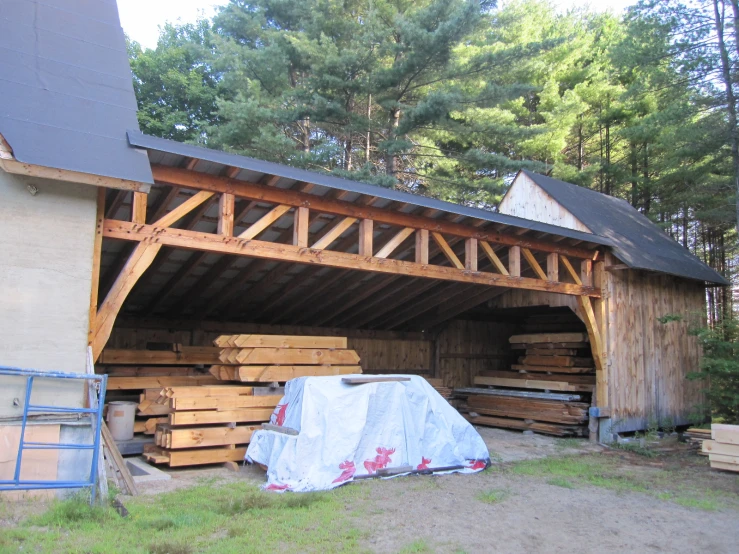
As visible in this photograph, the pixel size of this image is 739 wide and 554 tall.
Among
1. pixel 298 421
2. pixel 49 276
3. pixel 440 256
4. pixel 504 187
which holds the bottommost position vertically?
pixel 298 421

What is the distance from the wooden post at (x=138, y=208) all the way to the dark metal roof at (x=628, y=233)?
9016 millimetres

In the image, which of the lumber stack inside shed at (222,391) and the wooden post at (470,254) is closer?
the lumber stack inside shed at (222,391)

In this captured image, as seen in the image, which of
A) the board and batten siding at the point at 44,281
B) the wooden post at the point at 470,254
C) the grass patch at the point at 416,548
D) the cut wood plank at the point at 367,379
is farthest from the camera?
the wooden post at the point at 470,254

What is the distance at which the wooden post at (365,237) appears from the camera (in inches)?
357

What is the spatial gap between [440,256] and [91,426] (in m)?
7.78

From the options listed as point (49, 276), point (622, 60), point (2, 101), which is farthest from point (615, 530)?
point (622, 60)

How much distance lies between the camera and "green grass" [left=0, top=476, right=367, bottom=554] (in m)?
4.90

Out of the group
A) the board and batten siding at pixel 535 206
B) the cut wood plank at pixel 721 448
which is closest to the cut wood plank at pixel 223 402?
the cut wood plank at pixel 721 448

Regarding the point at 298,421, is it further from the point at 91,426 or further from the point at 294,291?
the point at 294,291

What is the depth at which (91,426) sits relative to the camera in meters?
6.43

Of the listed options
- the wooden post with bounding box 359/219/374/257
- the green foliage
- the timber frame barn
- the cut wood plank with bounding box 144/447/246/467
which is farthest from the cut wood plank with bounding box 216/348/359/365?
the green foliage

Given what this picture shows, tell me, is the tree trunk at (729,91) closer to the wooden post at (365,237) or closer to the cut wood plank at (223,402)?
the wooden post at (365,237)

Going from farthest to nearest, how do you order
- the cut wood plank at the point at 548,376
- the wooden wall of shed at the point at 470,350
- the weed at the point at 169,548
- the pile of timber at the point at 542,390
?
the wooden wall of shed at the point at 470,350
the cut wood plank at the point at 548,376
the pile of timber at the point at 542,390
the weed at the point at 169,548

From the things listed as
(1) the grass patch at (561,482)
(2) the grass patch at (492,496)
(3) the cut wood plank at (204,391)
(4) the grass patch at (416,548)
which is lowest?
(1) the grass patch at (561,482)
